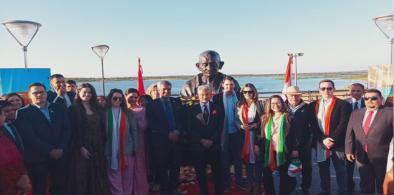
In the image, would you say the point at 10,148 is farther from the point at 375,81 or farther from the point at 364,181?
the point at 375,81

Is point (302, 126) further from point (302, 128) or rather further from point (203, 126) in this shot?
point (203, 126)

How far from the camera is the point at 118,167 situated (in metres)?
4.24

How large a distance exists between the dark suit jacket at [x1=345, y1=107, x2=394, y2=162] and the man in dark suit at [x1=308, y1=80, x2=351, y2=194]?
0.32 meters

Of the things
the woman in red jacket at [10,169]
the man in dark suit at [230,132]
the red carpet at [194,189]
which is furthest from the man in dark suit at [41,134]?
the man in dark suit at [230,132]

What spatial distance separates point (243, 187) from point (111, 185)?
2152 mm

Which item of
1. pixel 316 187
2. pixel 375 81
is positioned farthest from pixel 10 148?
pixel 375 81

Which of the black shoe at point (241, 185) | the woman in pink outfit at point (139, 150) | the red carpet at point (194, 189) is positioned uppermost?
the woman in pink outfit at point (139, 150)

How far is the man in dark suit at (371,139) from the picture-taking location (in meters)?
3.70

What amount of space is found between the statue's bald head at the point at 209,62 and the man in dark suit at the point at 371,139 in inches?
105

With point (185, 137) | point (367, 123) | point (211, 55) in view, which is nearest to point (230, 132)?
point (185, 137)

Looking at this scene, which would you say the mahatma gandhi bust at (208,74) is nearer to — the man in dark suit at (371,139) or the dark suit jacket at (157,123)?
the dark suit jacket at (157,123)

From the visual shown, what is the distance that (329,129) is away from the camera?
170 inches

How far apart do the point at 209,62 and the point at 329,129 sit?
2.49 metres

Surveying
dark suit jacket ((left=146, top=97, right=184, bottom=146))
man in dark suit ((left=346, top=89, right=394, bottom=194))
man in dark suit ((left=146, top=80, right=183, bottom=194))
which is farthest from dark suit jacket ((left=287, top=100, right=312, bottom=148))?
dark suit jacket ((left=146, top=97, right=184, bottom=146))
